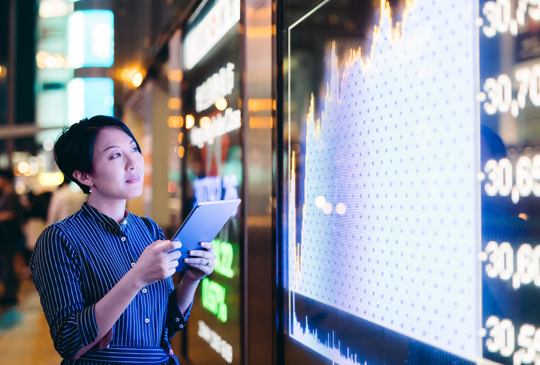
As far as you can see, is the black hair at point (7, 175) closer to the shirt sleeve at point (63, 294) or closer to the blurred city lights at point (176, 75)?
the blurred city lights at point (176, 75)

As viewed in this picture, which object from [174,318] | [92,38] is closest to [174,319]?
[174,318]

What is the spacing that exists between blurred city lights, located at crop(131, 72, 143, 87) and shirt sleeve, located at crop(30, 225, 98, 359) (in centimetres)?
408

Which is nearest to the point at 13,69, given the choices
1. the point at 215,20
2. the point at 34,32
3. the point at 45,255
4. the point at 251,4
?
the point at 34,32

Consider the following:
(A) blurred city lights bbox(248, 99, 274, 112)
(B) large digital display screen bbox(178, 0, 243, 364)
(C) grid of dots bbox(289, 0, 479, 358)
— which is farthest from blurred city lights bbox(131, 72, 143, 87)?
(C) grid of dots bbox(289, 0, 479, 358)

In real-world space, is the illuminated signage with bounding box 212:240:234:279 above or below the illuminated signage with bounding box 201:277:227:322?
above

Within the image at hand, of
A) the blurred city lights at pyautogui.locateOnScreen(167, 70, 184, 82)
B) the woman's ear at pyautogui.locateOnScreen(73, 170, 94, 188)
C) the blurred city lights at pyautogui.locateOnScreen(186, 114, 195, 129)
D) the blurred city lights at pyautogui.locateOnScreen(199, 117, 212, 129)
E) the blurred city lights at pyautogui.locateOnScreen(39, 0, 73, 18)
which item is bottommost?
the woman's ear at pyautogui.locateOnScreen(73, 170, 94, 188)

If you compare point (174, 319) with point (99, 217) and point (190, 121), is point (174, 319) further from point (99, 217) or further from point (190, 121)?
point (190, 121)

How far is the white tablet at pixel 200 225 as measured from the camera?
117 cm

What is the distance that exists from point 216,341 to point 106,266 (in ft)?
5.92

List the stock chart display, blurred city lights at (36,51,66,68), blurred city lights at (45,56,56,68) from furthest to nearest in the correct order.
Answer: blurred city lights at (45,56,56,68)
blurred city lights at (36,51,66,68)
the stock chart display

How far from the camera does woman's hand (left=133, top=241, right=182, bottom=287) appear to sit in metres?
1.11

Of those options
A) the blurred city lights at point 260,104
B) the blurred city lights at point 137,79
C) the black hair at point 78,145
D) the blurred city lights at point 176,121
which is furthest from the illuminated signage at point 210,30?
the blurred city lights at point 137,79

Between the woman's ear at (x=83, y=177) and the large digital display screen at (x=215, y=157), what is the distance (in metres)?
1.05

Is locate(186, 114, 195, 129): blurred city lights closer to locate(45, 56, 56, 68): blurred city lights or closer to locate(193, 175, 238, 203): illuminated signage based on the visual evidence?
locate(193, 175, 238, 203): illuminated signage
